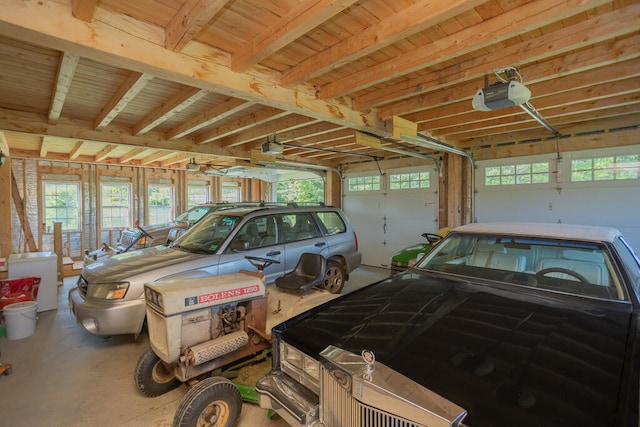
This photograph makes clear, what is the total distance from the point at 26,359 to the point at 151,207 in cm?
753

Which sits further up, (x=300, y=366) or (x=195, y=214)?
(x=195, y=214)

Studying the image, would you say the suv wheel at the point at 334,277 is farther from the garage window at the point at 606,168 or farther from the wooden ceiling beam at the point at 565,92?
the garage window at the point at 606,168

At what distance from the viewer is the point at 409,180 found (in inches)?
287

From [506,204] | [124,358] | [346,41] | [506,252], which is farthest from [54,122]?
[506,204]

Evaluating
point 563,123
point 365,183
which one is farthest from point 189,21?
point 365,183

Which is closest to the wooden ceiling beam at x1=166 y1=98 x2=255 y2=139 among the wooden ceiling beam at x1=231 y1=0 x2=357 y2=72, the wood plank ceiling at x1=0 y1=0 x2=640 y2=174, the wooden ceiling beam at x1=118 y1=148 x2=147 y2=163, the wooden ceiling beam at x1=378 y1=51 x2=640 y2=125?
the wood plank ceiling at x1=0 y1=0 x2=640 y2=174

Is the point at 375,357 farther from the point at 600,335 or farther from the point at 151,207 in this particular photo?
the point at 151,207

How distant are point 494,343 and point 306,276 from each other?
2.04 m

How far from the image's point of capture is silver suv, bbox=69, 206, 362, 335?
115 inches

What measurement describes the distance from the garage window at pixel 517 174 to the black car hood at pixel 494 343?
14.8 feet

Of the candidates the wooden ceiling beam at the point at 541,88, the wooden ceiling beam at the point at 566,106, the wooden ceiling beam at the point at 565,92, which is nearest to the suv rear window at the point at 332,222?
the wooden ceiling beam at the point at 541,88

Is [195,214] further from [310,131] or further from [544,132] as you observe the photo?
[544,132]

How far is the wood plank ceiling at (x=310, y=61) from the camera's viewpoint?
6.73 feet

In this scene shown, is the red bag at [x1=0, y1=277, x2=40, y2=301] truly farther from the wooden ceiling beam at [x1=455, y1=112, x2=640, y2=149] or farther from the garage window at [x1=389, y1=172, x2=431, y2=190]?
the wooden ceiling beam at [x1=455, y1=112, x2=640, y2=149]
